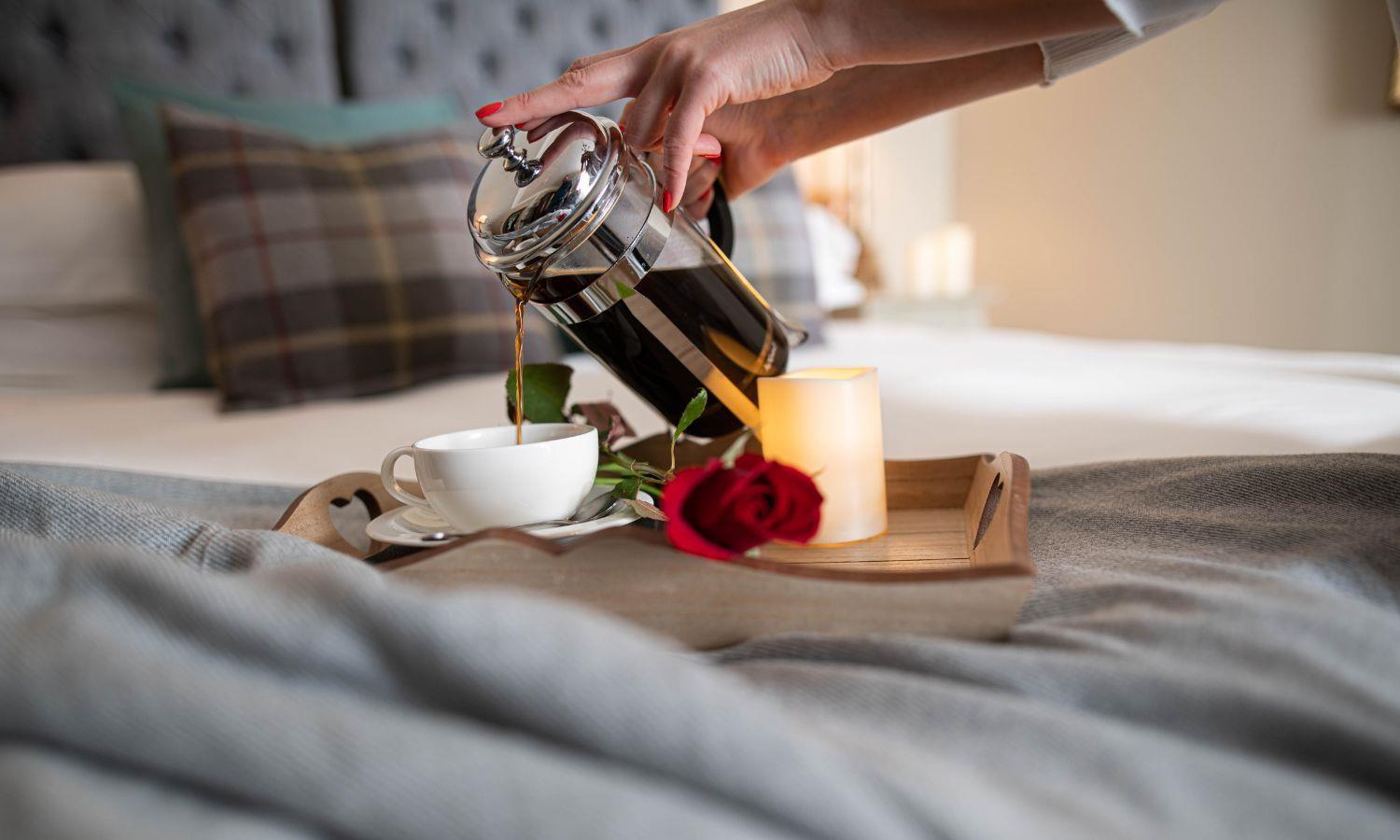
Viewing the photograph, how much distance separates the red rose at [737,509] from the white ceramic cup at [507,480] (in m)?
0.13

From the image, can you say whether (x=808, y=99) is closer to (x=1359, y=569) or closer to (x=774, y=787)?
(x=1359, y=569)

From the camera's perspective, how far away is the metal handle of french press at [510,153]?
2.19 ft

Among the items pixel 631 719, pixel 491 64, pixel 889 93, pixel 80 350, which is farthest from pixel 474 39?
pixel 631 719

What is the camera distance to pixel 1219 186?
8.83ft

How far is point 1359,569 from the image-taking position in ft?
1.67

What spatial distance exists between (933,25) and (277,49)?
1.62m

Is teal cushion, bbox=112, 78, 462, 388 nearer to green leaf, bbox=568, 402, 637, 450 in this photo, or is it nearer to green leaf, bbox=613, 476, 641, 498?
green leaf, bbox=568, 402, 637, 450

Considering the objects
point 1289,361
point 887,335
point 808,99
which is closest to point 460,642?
point 808,99

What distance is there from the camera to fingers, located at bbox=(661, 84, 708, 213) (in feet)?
2.34

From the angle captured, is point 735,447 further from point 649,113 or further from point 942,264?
point 942,264

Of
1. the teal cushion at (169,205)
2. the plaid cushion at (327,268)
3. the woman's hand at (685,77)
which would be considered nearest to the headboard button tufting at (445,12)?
the teal cushion at (169,205)

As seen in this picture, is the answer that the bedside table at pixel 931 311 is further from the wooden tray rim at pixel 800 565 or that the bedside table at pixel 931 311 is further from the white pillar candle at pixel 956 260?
the wooden tray rim at pixel 800 565

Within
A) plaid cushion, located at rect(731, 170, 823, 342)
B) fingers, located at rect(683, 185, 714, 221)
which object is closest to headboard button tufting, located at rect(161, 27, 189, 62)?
plaid cushion, located at rect(731, 170, 823, 342)

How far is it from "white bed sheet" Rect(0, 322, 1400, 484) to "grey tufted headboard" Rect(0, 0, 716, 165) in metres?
0.61
